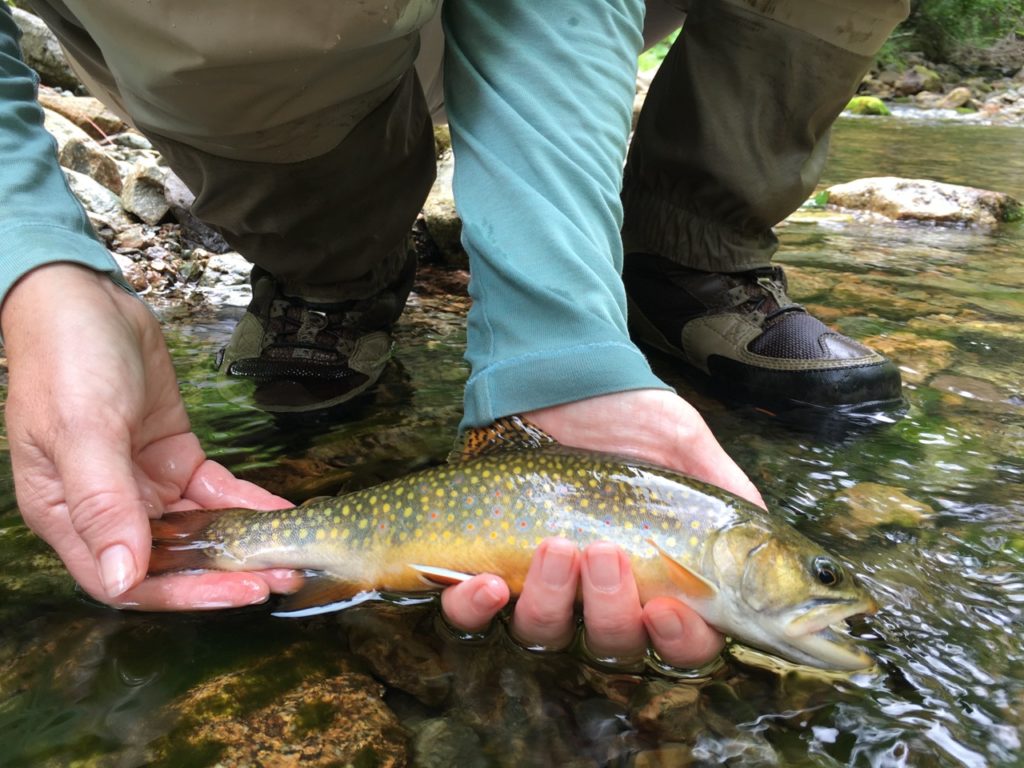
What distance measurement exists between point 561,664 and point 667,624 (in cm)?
28

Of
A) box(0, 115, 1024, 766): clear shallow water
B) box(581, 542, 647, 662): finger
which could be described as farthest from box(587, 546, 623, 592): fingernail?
box(0, 115, 1024, 766): clear shallow water

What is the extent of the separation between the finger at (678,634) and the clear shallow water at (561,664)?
0.19ft

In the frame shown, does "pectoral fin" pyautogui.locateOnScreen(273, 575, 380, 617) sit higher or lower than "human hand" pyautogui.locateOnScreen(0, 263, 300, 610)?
lower

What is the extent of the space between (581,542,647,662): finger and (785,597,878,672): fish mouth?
0.33m

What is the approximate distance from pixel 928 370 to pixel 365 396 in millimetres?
2485

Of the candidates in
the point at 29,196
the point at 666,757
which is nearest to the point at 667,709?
the point at 666,757

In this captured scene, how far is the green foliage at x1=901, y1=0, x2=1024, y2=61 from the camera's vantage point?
35781 millimetres

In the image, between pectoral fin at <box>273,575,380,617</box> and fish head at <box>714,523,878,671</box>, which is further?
pectoral fin at <box>273,575,380,617</box>

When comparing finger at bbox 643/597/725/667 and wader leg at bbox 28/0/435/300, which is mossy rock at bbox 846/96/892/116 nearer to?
wader leg at bbox 28/0/435/300

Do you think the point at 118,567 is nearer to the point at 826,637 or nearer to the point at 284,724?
the point at 284,724

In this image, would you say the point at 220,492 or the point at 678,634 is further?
the point at 220,492

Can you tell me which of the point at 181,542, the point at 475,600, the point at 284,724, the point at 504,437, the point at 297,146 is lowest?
the point at 284,724

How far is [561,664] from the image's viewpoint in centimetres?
177

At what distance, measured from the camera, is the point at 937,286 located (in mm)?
4965
